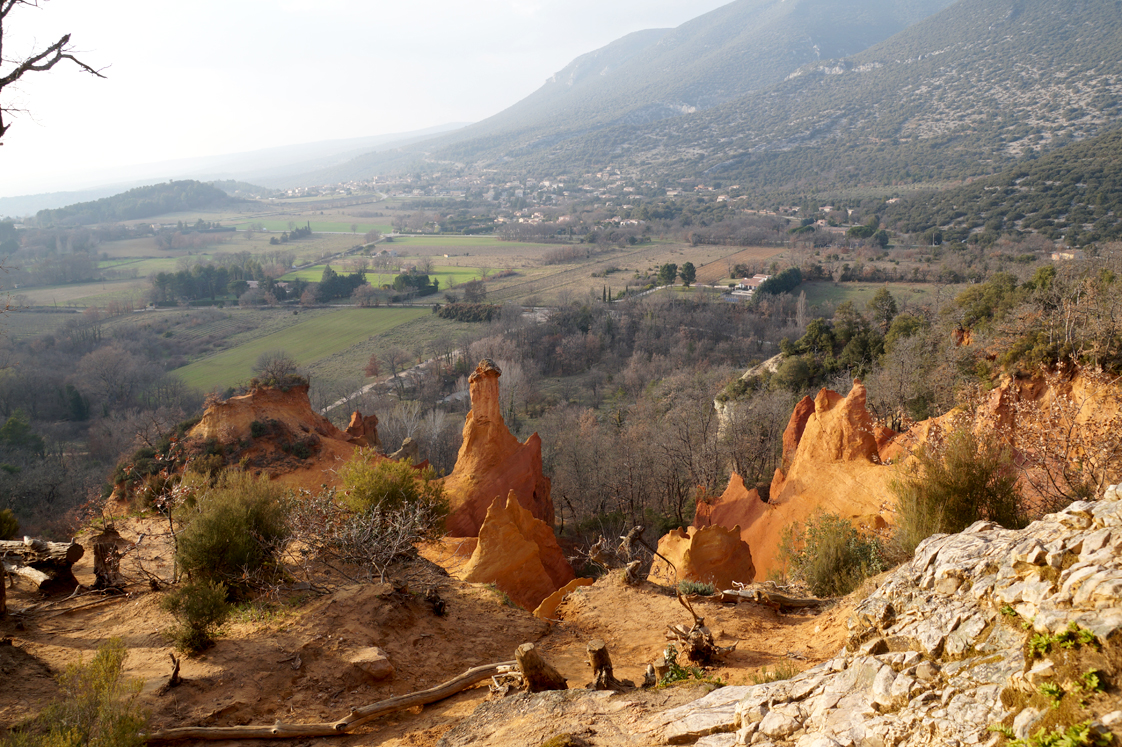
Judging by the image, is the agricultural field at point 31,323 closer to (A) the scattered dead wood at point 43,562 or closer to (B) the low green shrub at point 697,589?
(A) the scattered dead wood at point 43,562

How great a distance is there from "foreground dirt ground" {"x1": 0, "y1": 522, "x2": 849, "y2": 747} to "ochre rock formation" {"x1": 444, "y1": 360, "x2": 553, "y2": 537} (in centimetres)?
851

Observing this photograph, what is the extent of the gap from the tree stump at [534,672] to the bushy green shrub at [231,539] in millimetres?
6086

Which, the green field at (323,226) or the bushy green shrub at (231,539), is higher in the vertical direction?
the green field at (323,226)

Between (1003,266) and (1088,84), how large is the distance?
243ft

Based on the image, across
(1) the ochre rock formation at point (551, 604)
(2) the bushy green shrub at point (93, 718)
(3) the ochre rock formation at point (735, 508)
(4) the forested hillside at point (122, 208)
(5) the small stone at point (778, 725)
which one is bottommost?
(3) the ochre rock formation at point (735, 508)

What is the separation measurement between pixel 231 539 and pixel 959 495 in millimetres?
13346

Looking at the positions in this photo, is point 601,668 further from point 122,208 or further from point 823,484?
point 122,208

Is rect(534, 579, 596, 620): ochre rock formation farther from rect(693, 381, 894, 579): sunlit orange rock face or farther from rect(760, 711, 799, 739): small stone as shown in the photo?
rect(760, 711, 799, 739): small stone

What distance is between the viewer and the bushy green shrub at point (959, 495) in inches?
393

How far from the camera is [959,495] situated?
10.0 m

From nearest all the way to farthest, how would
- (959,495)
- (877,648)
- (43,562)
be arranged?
(877,648) → (959,495) → (43,562)

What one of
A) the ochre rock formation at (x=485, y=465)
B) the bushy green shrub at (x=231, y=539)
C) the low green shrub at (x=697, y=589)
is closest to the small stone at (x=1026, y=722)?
the low green shrub at (x=697, y=589)

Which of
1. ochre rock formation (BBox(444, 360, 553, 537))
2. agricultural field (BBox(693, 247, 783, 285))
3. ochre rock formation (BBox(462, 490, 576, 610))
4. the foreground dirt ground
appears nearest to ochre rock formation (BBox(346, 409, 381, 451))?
ochre rock formation (BBox(444, 360, 553, 537))

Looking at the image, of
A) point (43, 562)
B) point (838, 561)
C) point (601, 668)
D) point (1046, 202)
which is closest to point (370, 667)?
point (601, 668)
